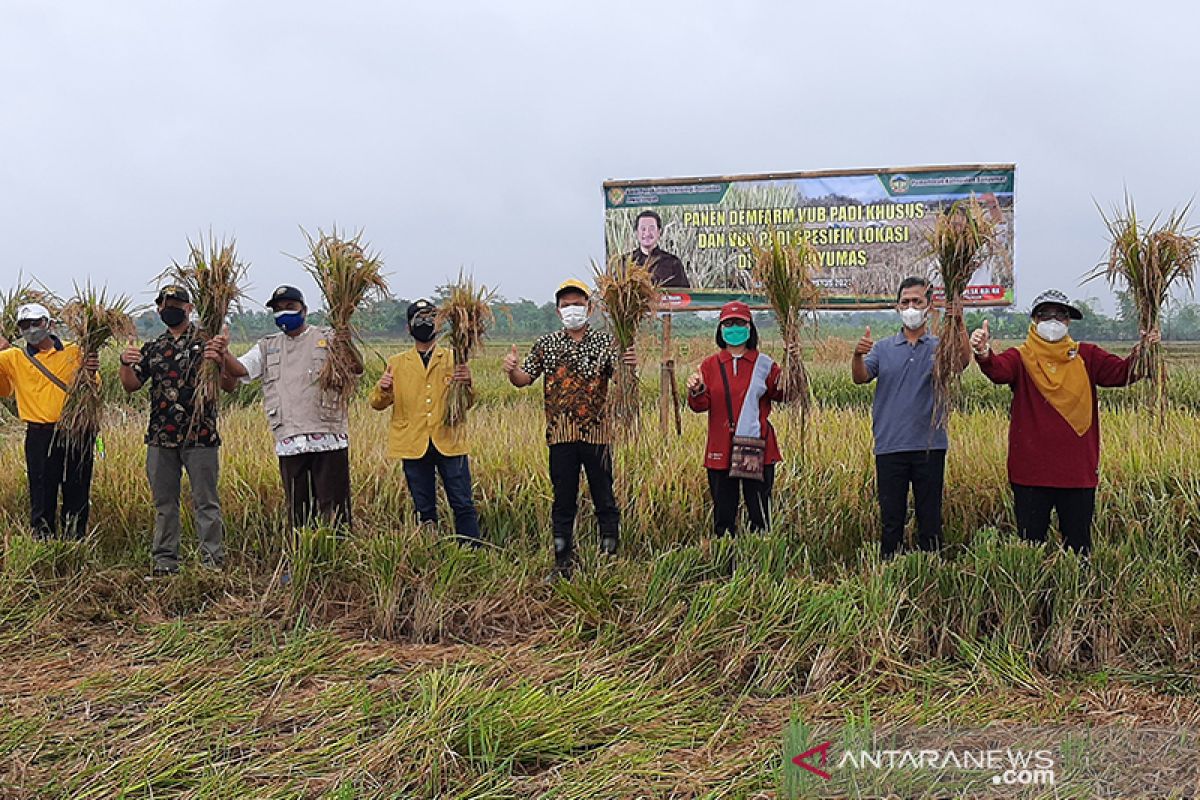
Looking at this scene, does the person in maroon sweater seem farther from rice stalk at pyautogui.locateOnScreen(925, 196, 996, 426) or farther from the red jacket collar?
the red jacket collar

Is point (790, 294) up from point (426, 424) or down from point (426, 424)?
up

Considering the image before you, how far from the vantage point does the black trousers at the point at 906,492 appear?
14.8 ft

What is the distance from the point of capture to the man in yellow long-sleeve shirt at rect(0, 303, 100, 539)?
5398 mm

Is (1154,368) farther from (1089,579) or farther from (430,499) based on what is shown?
(430,499)

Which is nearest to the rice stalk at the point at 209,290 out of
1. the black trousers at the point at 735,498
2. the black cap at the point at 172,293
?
the black cap at the point at 172,293

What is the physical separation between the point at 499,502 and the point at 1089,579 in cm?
323

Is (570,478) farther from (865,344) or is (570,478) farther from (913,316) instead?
(913,316)

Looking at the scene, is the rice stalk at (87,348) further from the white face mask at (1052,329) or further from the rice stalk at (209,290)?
the white face mask at (1052,329)

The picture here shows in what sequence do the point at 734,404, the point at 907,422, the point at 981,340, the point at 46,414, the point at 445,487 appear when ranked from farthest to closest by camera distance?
the point at 46,414
the point at 445,487
the point at 734,404
the point at 907,422
the point at 981,340

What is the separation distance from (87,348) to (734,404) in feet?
12.3

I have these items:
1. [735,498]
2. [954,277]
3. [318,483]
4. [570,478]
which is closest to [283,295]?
[318,483]

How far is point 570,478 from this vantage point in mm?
4875

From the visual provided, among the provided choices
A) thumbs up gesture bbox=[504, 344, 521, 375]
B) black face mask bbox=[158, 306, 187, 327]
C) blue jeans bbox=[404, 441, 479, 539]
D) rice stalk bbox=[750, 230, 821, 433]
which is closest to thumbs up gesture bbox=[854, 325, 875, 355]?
rice stalk bbox=[750, 230, 821, 433]

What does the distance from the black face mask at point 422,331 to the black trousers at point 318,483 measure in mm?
738
